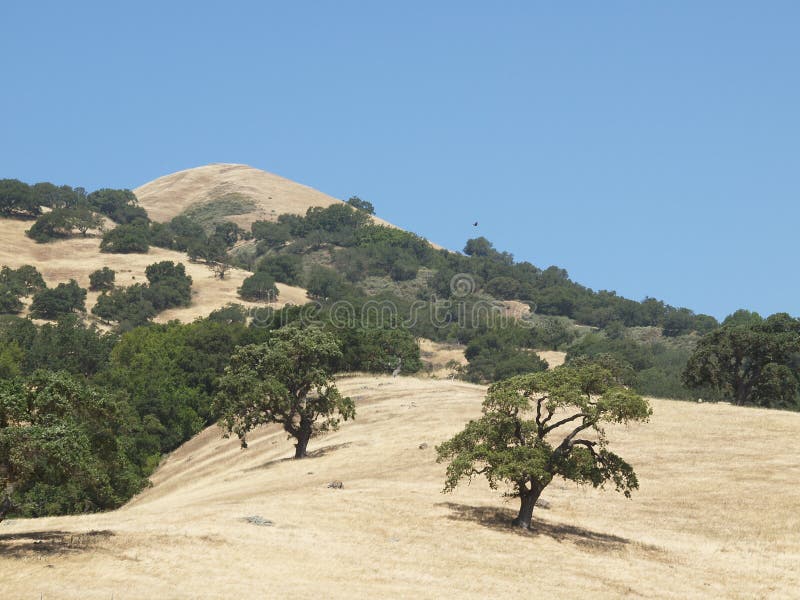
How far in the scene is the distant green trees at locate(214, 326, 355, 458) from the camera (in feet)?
232

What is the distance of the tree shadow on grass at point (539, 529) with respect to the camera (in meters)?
45.2

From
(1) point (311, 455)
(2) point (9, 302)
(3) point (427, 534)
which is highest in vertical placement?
(2) point (9, 302)

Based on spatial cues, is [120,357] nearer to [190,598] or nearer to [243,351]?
[243,351]

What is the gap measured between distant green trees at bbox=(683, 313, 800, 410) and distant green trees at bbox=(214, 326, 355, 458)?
134 ft

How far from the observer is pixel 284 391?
70625 mm

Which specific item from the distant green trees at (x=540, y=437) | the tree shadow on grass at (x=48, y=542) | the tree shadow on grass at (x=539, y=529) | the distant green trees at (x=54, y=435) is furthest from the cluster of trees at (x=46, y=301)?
the distant green trees at (x=54, y=435)

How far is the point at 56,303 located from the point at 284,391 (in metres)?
131

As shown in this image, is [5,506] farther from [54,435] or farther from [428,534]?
[428,534]

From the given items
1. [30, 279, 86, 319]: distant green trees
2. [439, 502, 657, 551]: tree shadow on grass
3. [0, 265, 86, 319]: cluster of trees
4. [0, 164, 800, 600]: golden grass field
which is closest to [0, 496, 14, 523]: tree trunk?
[0, 164, 800, 600]: golden grass field

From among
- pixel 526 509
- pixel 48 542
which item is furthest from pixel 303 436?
pixel 48 542

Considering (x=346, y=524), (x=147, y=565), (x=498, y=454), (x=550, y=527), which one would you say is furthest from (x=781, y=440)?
(x=147, y=565)

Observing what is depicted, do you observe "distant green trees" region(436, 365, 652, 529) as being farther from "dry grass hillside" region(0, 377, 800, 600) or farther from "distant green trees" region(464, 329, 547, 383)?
"distant green trees" region(464, 329, 547, 383)

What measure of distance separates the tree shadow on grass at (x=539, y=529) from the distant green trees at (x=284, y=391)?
75.5 ft

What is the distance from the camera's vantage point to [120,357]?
140m
